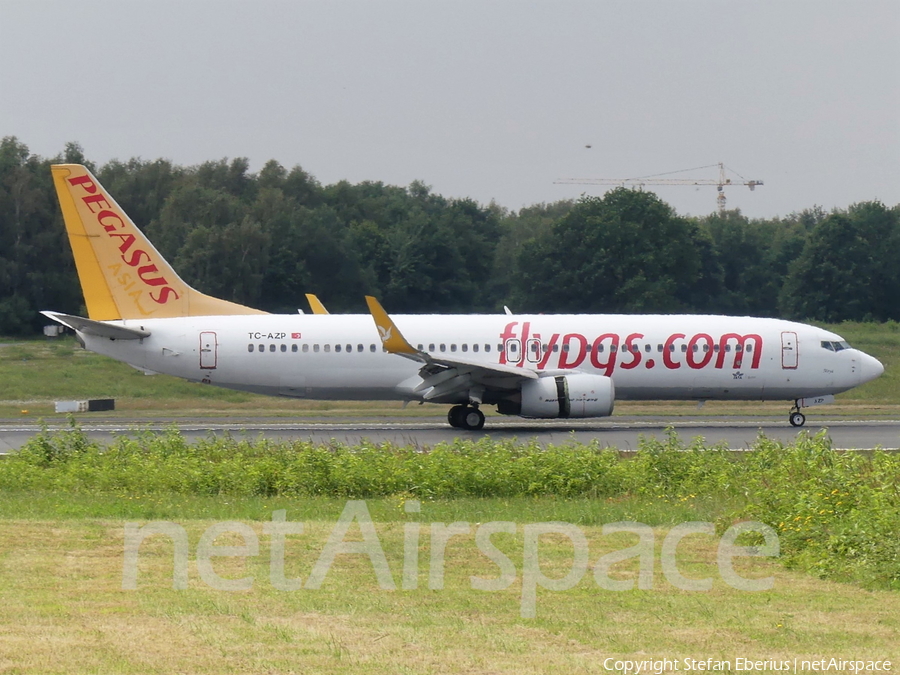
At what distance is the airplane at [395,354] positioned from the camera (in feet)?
91.1

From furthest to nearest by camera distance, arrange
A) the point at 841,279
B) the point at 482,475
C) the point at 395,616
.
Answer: the point at 841,279 < the point at 482,475 < the point at 395,616

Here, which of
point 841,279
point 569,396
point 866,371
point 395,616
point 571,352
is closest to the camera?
point 395,616

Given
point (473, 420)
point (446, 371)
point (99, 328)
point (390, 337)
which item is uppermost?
point (99, 328)

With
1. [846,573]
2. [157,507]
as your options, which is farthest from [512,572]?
[157,507]

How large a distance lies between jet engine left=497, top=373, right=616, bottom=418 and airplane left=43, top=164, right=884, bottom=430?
0.54 metres

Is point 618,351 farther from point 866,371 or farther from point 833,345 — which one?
point 866,371

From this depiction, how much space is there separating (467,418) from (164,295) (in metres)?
8.33

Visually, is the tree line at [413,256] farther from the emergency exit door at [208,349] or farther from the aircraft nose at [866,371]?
the aircraft nose at [866,371]

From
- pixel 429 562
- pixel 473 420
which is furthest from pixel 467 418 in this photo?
pixel 429 562

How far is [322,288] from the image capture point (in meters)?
67.3

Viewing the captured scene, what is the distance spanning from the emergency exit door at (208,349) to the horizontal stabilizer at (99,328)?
1342 millimetres

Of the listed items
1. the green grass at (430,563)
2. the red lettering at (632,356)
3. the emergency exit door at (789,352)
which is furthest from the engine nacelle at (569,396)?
the green grass at (430,563)

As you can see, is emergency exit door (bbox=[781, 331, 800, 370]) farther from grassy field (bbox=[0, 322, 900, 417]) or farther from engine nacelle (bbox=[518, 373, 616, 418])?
grassy field (bbox=[0, 322, 900, 417])

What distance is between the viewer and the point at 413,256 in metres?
71.2
